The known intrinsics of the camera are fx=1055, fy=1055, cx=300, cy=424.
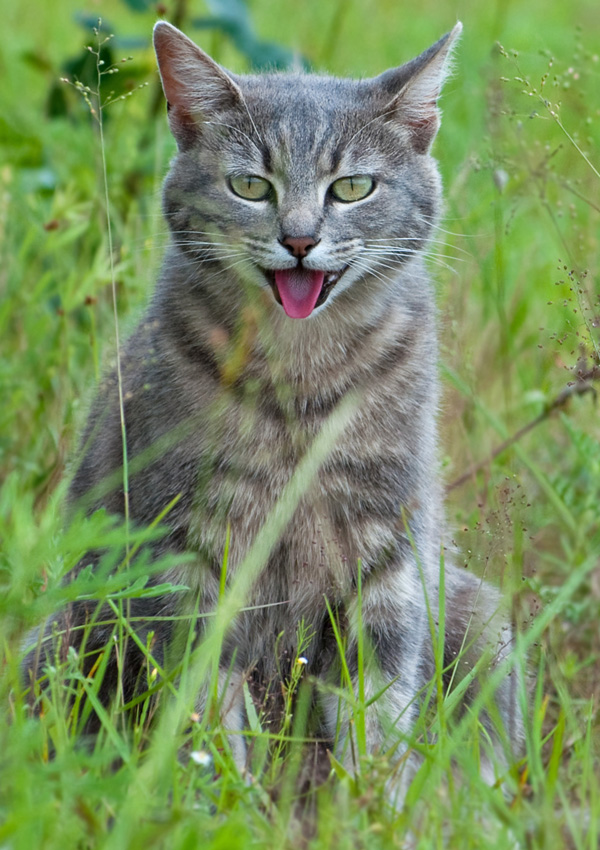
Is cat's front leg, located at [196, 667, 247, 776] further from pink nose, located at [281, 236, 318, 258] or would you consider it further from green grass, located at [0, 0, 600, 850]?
pink nose, located at [281, 236, 318, 258]

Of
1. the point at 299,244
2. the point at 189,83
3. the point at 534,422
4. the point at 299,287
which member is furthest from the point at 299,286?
the point at 534,422

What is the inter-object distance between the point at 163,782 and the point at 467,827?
1.40ft

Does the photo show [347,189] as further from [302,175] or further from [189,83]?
[189,83]

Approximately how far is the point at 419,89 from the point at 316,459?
2.82 feet

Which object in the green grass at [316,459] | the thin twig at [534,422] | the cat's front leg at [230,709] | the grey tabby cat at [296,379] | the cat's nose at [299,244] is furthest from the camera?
the thin twig at [534,422]

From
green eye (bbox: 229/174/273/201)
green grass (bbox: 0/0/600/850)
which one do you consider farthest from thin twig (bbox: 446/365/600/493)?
green eye (bbox: 229/174/273/201)

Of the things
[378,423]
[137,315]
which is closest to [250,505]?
[378,423]

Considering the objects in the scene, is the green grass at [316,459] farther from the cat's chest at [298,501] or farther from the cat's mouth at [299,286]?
the cat's mouth at [299,286]

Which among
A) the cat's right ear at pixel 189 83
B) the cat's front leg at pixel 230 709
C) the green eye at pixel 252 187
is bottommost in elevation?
the cat's front leg at pixel 230 709

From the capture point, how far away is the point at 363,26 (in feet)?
21.7

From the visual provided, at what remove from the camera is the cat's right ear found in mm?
2244

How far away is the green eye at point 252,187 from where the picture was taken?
2230 millimetres

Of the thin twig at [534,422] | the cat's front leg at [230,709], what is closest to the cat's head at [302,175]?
the thin twig at [534,422]

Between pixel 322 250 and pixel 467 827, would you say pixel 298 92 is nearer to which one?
pixel 322 250
